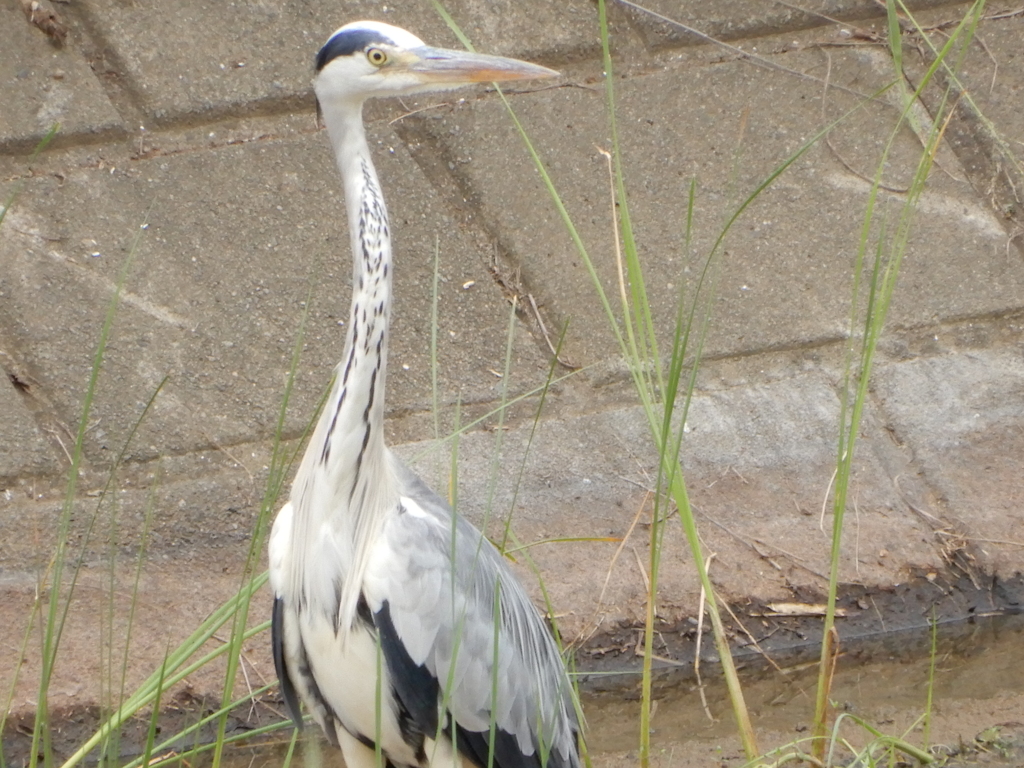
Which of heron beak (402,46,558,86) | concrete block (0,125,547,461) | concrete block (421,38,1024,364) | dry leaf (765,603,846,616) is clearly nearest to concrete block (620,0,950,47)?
concrete block (421,38,1024,364)

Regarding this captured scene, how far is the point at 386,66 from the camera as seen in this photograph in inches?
92.0

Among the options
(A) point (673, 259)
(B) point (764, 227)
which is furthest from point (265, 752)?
(B) point (764, 227)

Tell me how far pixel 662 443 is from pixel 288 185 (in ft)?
7.98

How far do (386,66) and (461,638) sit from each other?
102cm

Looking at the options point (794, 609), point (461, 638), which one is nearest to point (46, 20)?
point (461, 638)

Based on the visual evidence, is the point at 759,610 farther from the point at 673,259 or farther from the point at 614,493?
the point at 673,259

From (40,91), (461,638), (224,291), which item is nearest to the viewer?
(461,638)

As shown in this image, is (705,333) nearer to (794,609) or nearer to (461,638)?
(461,638)

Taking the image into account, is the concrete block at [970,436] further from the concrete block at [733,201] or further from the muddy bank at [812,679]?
the concrete block at [733,201]

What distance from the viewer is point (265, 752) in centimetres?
283

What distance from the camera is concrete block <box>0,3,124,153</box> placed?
4074 mm

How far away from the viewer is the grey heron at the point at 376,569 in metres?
2.29

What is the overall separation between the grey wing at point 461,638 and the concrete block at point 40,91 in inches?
80.2

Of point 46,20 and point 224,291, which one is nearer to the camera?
point 224,291
